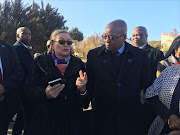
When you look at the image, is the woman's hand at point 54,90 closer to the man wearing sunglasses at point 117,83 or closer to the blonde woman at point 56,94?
the blonde woman at point 56,94

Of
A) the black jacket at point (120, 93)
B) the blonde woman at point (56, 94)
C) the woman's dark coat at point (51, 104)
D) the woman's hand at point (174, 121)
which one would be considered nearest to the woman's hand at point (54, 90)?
the blonde woman at point (56, 94)

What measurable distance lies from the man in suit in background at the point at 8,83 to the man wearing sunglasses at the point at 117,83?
3.38 ft

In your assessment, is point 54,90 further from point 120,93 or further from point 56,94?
point 120,93

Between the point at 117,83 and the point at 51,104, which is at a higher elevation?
the point at 117,83

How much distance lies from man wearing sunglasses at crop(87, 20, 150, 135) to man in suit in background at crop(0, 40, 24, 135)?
3.38 feet

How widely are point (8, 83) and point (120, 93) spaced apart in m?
1.51

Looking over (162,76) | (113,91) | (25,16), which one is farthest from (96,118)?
(25,16)

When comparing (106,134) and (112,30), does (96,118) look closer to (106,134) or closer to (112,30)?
(106,134)

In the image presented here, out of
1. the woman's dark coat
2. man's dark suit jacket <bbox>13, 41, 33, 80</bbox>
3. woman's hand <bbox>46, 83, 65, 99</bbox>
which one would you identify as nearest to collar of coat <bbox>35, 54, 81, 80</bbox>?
the woman's dark coat

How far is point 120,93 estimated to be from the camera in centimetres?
242

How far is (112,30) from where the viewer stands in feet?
8.39

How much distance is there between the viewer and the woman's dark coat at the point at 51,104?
2.15 metres

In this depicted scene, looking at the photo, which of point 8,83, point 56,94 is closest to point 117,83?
point 56,94

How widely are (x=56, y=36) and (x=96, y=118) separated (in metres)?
1.35
